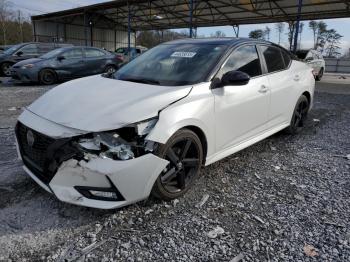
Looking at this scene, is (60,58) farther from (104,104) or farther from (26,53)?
(104,104)

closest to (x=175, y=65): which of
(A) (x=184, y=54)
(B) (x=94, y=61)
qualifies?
(A) (x=184, y=54)

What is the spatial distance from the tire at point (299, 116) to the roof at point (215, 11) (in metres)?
14.8

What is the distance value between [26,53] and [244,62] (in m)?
13.1

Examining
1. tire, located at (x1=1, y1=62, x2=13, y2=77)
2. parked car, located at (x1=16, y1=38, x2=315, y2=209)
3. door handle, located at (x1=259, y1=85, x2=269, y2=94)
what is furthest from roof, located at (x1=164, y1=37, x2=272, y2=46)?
tire, located at (x1=1, y1=62, x2=13, y2=77)

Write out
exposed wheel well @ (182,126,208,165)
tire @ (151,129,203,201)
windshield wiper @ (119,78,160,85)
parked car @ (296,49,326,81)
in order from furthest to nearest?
parked car @ (296,49,326,81) → windshield wiper @ (119,78,160,85) → exposed wheel well @ (182,126,208,165) → tire @ (151,129,203,201)

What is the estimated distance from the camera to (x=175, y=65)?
151 inches

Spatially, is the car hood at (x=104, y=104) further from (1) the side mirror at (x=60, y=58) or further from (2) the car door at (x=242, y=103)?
(1) the side mirror at (x=60, y=58)

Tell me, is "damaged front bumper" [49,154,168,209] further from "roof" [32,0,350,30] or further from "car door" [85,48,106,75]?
"roof" [32,0,350,30]

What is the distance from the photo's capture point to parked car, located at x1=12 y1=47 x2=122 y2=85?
11.5 metres

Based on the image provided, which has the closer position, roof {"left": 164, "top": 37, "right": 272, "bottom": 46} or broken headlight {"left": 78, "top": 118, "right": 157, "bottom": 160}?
broken headlight {"left": 78, "top": 118, "right": 157, "bottom": 160}

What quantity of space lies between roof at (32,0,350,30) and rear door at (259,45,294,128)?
50.5ft

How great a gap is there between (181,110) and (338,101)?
8298 millimetres

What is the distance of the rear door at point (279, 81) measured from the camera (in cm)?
448

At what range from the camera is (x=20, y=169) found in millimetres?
3826
